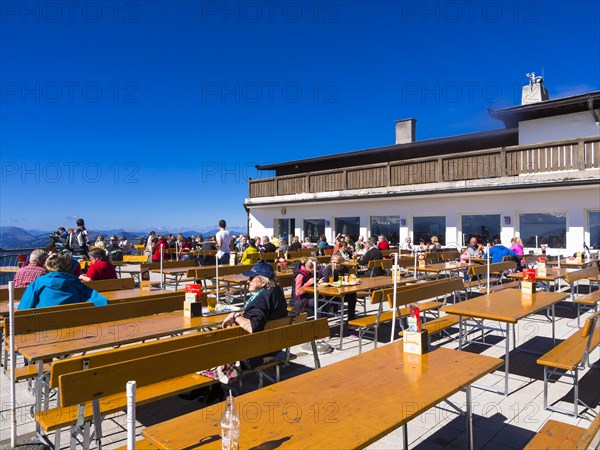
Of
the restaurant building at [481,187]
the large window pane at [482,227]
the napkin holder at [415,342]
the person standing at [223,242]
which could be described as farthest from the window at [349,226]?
the napkin holder at [415,342]

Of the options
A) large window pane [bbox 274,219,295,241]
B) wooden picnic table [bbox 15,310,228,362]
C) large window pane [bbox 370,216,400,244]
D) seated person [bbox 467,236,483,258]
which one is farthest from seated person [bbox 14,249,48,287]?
large window pane [bbox 274,219,295,241]

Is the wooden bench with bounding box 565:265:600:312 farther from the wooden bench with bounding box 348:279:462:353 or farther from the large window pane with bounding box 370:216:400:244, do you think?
the large window pane with bounding box 370:216:400:244

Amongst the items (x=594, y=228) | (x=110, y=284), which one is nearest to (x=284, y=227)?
(x=594, y=228)

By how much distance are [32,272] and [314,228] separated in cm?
1708

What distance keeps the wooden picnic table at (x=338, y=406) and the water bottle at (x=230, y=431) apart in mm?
66

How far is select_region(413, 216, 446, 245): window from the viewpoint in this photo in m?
17.8

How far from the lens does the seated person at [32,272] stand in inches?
252

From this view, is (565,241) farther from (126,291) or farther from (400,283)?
(126,291)

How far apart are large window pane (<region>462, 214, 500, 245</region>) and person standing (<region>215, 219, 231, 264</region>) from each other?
970 cm

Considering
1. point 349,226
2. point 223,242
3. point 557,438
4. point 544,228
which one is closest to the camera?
point 557,438

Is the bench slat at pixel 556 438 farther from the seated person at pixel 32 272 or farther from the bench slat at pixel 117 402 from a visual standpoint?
the seated person at pixel 32 272

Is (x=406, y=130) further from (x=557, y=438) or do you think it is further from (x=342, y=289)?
(x=557, y=438)

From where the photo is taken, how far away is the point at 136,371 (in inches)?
113

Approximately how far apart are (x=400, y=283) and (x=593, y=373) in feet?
10.9
